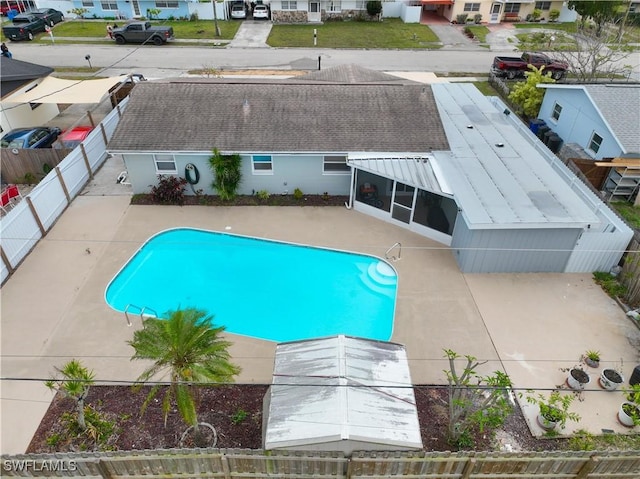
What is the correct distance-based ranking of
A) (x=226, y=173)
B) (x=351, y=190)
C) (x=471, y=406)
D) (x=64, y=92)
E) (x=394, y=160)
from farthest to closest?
(x=64, y=92), (x=351, y=190), (x=226, y=173), (x=394, y=160), (x=471, y=406)

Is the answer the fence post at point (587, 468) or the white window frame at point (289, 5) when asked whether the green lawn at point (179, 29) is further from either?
the fence post at point (587, 468)

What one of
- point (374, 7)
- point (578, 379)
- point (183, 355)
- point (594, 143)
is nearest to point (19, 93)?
point (183, 355)

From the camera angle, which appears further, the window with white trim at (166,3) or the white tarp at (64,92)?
the window with white trim at (166,3)

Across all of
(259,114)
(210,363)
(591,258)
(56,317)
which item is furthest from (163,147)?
(591,258)

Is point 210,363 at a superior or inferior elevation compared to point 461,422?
superior

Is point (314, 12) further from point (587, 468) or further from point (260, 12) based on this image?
point (587, 468)

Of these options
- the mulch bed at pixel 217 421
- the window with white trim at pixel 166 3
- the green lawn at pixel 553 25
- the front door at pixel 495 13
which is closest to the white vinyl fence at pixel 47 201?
the mulch bed at pixel 217 421

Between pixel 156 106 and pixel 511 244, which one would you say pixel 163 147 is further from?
pixel 511 244
